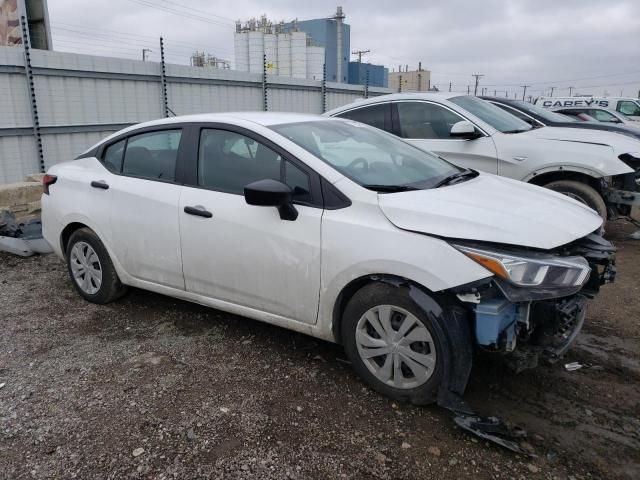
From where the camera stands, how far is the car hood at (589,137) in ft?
19.4

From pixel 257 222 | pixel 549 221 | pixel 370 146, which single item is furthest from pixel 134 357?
pixel 549 221

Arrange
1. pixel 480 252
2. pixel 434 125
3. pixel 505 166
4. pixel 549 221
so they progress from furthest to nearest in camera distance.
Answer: pixel 434 125 < pixel 505 166 < pixel 549 221 < pixel 480 252

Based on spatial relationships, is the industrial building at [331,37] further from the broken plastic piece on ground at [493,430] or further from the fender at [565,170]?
the broken plastic piece on ground at [493,430]

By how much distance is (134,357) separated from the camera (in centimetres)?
356

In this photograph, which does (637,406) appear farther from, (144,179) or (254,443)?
(144,179)

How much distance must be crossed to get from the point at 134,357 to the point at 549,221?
2.78 meters

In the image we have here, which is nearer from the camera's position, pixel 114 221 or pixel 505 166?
pixel 114 221

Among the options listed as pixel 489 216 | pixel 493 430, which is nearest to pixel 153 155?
pixel 489 216

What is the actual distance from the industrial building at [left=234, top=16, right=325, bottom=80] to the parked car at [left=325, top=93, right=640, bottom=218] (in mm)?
23149

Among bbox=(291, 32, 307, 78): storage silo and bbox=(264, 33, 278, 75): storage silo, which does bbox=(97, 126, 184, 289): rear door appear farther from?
bbox=(264, 33, 278, 75): storage silo

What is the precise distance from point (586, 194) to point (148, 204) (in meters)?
4.70

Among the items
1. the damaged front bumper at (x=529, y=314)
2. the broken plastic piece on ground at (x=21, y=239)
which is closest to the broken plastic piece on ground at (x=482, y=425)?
the damaged front bumper at (x=529, y=314)

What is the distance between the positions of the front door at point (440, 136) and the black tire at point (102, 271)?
13.0 ft

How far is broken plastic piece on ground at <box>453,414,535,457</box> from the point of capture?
2543 mm
